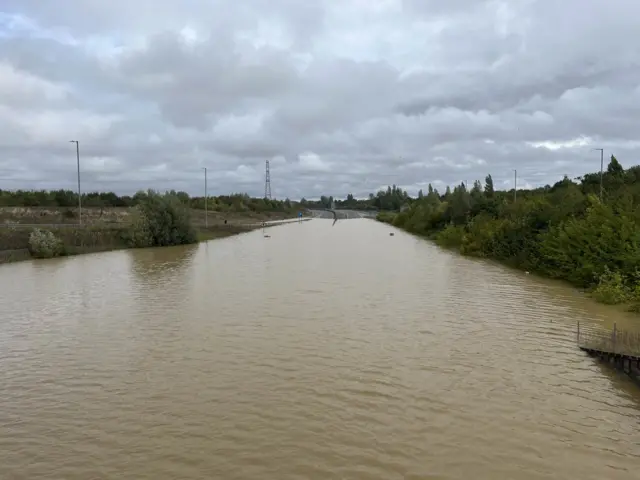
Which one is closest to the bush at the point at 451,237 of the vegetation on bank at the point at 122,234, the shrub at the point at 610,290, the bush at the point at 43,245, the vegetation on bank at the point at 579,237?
the vegetation on bank at the point at 579,237

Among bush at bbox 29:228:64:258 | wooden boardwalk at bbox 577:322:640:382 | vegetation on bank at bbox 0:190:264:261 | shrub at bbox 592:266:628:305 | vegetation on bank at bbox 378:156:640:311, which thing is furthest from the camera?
vegetation on bank at bbox 0:190:264:261

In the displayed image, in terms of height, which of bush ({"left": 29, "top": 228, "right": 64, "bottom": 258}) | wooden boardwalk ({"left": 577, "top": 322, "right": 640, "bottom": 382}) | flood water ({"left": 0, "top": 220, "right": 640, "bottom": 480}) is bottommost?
flood water ({"left": 0, "top": 220, "right": 640, "bottom": 480})

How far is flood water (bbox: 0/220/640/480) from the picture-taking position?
764cm

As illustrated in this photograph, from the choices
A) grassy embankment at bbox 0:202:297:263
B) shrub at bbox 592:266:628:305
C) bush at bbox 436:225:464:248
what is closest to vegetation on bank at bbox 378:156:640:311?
shrub at bbox 592:266:628:305

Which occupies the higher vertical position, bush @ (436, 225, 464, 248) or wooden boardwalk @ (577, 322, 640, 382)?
bush @ (436, 225, 464, 248)

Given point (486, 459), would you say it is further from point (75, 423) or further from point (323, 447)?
point (75, 423)

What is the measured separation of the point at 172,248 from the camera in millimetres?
45781

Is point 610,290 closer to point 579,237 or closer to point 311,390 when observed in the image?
point 579,237

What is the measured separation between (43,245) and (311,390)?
106ft

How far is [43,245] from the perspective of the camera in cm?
3631

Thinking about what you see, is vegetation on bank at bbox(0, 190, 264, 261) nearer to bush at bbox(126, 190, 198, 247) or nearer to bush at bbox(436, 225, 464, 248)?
bush at bbox(126, 190, 198, 247)

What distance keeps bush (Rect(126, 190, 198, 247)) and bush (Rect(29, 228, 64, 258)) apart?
8224 millimetres

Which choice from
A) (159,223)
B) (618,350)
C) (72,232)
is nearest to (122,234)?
(159,223)

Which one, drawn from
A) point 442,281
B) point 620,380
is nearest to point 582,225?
point 442,281
